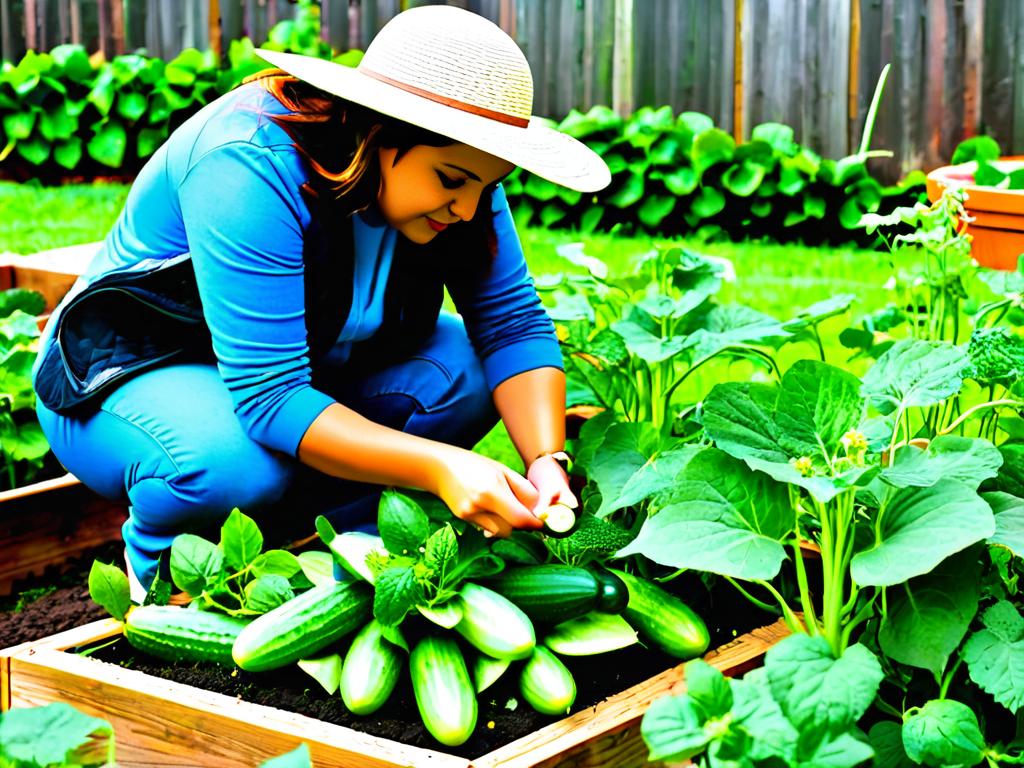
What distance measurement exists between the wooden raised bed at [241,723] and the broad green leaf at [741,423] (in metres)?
0.39

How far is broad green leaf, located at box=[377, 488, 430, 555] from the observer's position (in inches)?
84.8

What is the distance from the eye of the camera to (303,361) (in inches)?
96.1

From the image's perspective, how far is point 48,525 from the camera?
9.87 ft

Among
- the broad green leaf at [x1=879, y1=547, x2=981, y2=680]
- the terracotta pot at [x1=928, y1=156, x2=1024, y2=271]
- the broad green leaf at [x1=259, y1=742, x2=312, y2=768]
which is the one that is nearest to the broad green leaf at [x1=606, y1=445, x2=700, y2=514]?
the broad green leaf at [x1=879, y1=547, x2=981, y2=680]

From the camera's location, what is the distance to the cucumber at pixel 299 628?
2.16m

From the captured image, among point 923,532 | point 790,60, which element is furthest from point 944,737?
point 790,60

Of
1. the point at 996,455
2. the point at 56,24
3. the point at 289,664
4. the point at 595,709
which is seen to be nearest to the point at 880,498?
the point at 996,455

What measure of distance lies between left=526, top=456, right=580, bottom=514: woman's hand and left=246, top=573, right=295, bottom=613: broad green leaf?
0.47m

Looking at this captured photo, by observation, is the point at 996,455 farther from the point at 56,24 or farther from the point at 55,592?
the point at 56,24

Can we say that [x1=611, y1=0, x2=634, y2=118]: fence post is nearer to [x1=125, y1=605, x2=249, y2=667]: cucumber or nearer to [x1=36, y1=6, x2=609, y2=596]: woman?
[x1=36, y1=6, x2=609, y2=596]: woman

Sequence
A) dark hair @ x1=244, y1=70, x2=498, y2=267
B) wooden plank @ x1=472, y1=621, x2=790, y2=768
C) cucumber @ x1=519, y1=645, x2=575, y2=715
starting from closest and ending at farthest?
wooden plank @ x1=472, y1=621, x2=790, y2=768 → cucumber @ x1=519, y1=645, x2=575, y2=715 → dark hair @ x1=244, y1=70, x2=498, y2=267

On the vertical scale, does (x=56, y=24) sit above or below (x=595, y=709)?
above

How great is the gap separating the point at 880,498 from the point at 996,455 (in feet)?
0.66

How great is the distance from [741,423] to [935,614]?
0.41m
